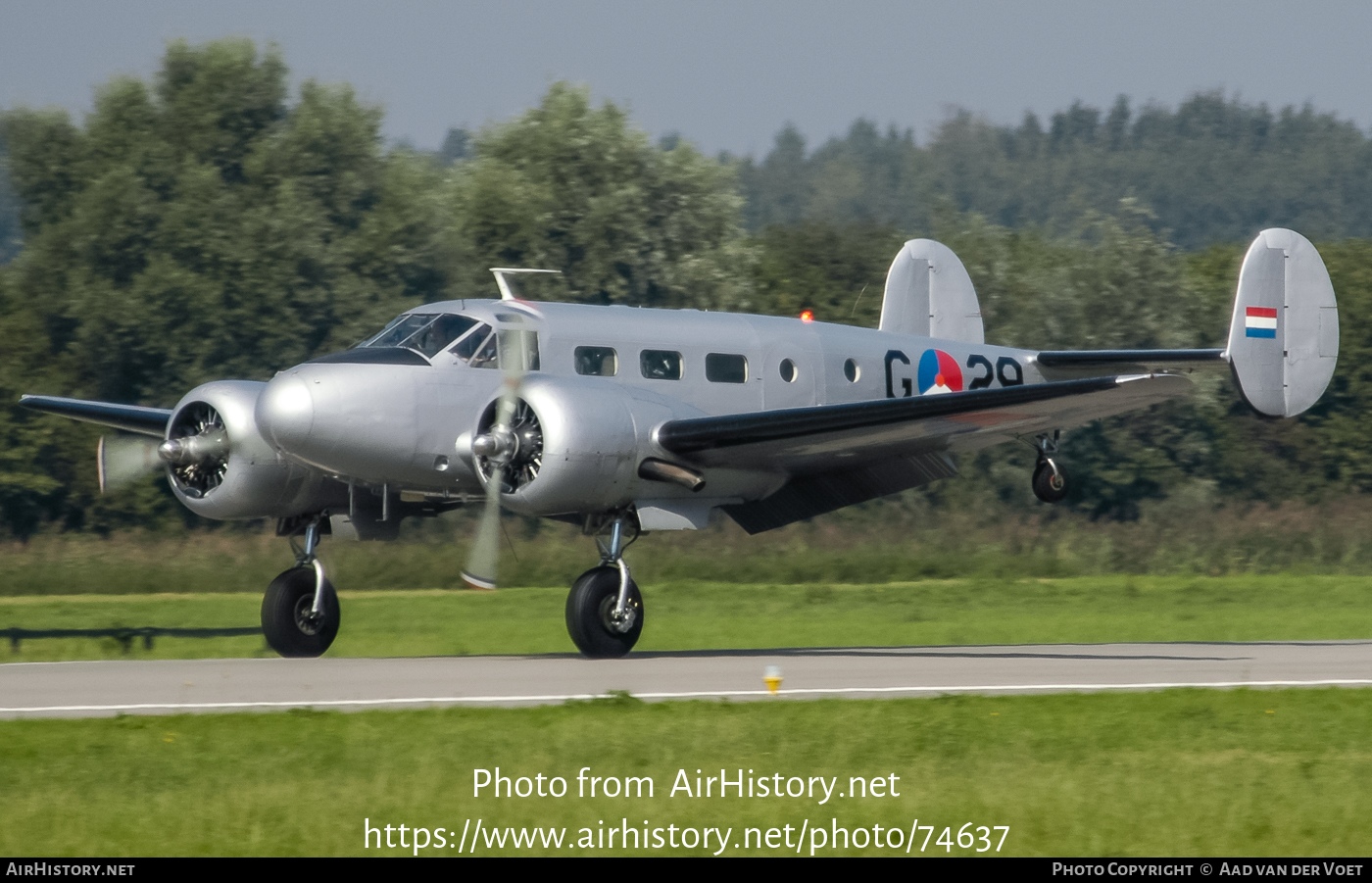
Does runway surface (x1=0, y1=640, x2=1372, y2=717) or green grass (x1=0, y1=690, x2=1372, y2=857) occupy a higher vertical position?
green grass (x1=0, y1=690, x2=1372, y2=857)

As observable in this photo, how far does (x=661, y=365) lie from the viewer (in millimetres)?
18266

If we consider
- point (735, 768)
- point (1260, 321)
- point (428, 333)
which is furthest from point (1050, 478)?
point (735, 768)

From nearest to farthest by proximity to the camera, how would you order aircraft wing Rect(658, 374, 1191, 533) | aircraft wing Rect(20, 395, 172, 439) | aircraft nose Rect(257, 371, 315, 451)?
aircraft nose Rect(257, 371, 315, 451) < aircraft wing Rect(658, 374, 1191, 533) < aircraft wing Rect(20, 395, 172, 439)

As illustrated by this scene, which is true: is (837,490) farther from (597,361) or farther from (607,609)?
(607,609)

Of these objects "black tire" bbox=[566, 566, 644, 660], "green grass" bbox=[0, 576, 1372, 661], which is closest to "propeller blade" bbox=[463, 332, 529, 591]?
"black tire" bbox=[566, 566, 644, 660]

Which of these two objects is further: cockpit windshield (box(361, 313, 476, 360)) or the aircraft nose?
cockpit windshield (box(361, 313, 476, 360))

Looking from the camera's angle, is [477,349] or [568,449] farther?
[477,349]

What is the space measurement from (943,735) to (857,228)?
41695 mm

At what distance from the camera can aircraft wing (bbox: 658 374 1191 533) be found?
16.4 m

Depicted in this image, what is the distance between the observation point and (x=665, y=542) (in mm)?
31266

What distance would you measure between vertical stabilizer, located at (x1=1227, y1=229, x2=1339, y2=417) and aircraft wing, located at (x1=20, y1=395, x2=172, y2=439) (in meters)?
12.4

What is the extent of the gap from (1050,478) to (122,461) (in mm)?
10964

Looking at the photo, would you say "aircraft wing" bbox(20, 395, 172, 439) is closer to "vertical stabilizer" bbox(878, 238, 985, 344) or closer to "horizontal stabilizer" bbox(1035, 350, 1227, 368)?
"vertical stabilizer" bbox(878, 238, 985, 344)

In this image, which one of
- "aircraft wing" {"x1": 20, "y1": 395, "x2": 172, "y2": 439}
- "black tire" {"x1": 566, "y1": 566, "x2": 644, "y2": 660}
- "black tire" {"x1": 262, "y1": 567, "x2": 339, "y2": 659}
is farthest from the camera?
"aircraft wing" {"x1": 20, "y1": 395, "x2": 172, "y2": 439}
